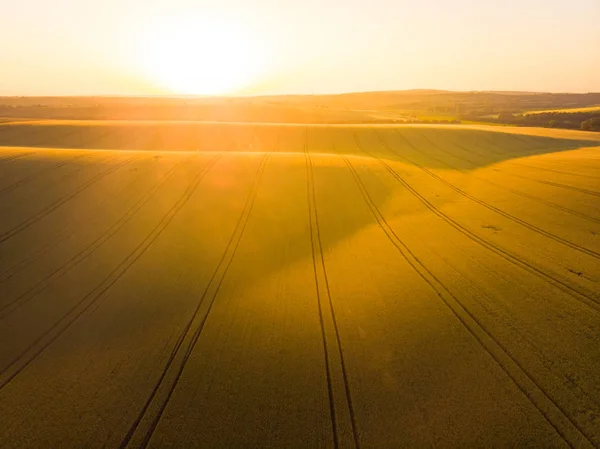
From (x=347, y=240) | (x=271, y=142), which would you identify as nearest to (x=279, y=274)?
(x=347, y=240)

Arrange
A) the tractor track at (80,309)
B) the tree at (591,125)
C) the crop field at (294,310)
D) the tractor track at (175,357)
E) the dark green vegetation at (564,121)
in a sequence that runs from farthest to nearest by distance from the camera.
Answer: the dark green vegetation at (564,121) < the tree at (591,125) < the tractor track at (80,309) < the crop field at (294,310) < the tractor track at (175,357)

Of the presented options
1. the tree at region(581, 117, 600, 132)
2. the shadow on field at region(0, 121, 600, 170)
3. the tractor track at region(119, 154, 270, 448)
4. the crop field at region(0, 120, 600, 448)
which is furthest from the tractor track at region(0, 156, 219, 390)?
the tree at region(581, 117, 600, 132)

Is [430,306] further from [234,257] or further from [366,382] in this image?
[234,257]

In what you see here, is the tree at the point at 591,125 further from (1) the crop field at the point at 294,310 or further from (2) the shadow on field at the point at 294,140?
(1) the crop field at the point at 294,310

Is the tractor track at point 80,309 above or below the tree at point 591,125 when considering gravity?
below

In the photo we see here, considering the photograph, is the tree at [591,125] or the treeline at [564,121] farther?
the treeline at [564,121]

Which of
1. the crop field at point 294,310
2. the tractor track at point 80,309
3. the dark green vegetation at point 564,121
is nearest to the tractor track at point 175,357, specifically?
the crop field at point 294,310
